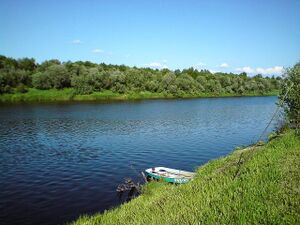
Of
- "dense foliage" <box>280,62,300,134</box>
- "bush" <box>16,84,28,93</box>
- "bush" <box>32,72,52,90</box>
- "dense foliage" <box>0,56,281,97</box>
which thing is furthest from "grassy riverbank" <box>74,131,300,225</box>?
"bush" <box>32,72,52,90</box>

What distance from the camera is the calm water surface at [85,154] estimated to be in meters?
24.8

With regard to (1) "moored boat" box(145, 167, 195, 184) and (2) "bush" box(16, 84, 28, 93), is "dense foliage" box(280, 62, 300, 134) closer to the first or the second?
(1) "moored boat" box(145, 167, 195, 184)

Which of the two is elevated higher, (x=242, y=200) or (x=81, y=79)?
(x=81, y=79)

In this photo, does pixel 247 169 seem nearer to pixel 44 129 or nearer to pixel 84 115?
pixel 44 129

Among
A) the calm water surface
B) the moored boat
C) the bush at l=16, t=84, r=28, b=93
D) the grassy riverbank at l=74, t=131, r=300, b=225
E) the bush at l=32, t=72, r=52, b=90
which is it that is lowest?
the calm water surface

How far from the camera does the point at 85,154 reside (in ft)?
132

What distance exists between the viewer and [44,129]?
191 feet

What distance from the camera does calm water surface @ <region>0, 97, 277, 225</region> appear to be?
2481cm

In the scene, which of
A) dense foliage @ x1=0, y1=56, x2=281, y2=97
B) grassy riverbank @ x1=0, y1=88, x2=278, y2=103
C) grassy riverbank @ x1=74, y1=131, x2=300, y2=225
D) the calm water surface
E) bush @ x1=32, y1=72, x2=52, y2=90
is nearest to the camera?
grassy riverbank @ x1=74, y1=131, x2=300, y2=225

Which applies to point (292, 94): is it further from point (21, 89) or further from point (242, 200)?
point (21, 89)

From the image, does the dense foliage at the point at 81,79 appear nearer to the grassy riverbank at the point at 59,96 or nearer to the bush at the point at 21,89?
the bush at the point at 21,89

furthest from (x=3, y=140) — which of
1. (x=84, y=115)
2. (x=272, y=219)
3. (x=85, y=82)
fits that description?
(x=85, y=82)

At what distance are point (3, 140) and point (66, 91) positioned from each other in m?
81.5

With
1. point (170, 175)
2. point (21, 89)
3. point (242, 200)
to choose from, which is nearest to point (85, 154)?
point (170, 175)
